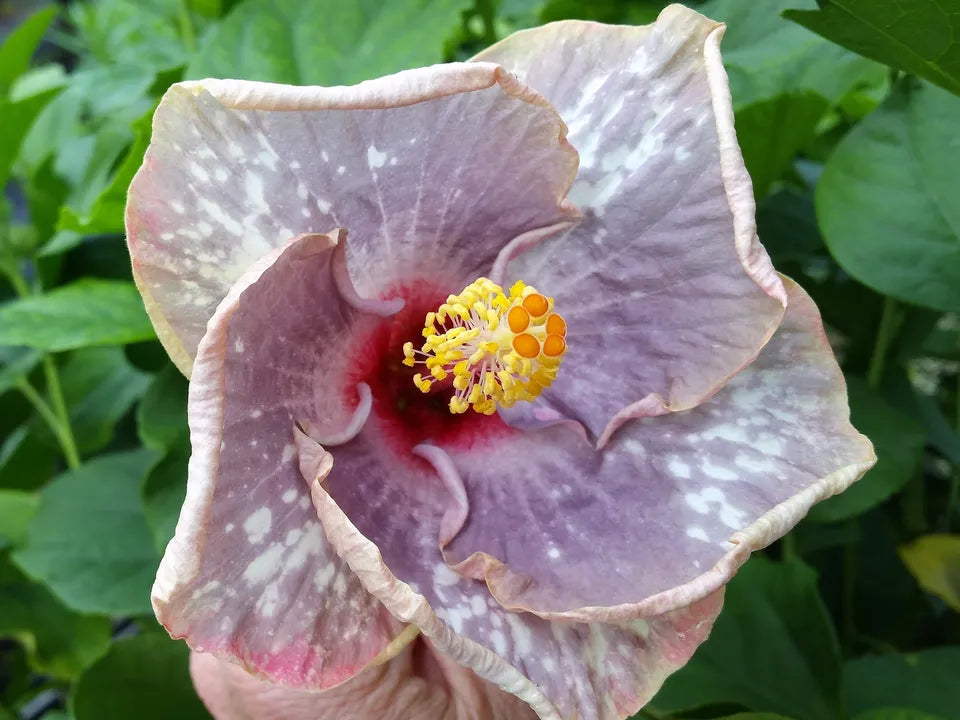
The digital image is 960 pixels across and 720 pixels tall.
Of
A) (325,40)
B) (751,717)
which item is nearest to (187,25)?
(325,40)

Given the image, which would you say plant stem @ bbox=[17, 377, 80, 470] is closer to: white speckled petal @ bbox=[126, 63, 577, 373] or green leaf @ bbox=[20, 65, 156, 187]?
green leaf @ bbox=[20, 65, 156, 187]

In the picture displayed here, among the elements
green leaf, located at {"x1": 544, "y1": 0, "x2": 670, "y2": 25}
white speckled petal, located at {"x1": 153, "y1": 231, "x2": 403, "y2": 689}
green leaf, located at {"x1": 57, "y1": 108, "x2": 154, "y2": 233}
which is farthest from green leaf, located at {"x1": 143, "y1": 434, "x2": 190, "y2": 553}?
green leaf, located at {"x1": 544, "y1": 0, "x2": 670, "y2": 25}

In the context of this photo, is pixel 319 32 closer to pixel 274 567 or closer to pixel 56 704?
pixel 274 567

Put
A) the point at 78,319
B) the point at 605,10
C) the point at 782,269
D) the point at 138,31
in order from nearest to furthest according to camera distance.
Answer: the point at 78,319
the point at 782,269
the point at 605,10
the point at 138,31

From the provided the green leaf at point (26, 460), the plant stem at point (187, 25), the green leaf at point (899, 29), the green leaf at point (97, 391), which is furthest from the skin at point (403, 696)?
the plant stem at point (187, 25)

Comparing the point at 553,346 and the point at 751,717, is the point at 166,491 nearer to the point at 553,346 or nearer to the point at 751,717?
the point at 553,346

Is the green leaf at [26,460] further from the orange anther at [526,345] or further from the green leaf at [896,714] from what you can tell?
the green leaf at [896,714]
